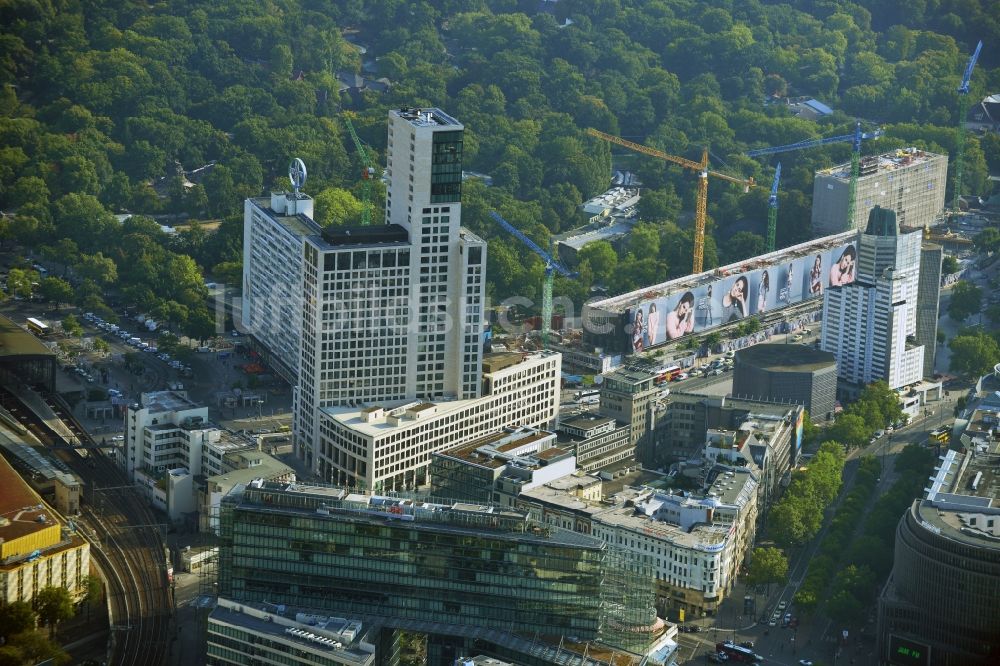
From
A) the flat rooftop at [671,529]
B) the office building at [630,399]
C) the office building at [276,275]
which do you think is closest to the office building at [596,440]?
the office building at [630,399]

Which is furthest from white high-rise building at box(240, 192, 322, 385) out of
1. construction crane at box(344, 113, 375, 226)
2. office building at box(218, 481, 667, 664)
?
office building at box(218, 481, 667, 664)

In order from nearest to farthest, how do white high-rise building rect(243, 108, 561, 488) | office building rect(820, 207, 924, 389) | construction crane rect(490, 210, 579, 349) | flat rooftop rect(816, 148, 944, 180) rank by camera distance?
white high-rise building rect(243, 108, 561, 488)
office building rect(820, 207, 924, 389)
construction crane rect(490, 210, 579, 349)
flat rooftop rect(816, 148, 944, 180)

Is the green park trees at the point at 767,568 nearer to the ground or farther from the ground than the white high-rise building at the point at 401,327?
nearer to the ground

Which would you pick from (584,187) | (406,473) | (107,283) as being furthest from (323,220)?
Answer: (406,473)

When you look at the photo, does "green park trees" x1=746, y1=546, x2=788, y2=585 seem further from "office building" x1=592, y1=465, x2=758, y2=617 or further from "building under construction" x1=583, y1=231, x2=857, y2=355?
"building under construction" x1=583, y1=231, x2=857, y2=355

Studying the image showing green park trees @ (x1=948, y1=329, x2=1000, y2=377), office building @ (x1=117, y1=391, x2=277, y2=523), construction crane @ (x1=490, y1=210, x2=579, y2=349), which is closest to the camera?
office building @ (x1=117, y1=391, x2=277, y2=523)

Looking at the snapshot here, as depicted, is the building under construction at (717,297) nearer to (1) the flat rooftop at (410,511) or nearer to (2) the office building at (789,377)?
(2) the office building at (789,377)
